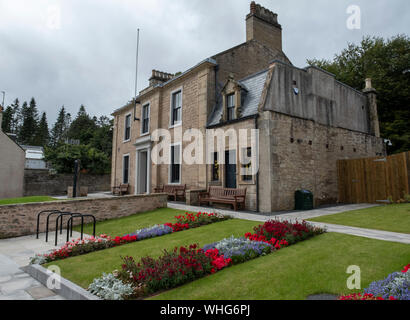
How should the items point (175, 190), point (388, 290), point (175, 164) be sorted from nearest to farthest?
point (388, 290) < point (175, 190) < point (175, 164)

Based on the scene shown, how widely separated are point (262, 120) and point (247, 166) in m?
2.26

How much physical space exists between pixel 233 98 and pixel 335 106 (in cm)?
650

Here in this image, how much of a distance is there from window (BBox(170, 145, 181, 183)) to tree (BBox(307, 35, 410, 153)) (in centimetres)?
1771

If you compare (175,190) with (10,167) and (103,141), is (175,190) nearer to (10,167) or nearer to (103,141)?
(10,167)

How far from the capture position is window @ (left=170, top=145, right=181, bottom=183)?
16.8m

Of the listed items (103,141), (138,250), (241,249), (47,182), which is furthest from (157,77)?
(103,141)

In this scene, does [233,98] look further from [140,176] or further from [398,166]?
[140,176]

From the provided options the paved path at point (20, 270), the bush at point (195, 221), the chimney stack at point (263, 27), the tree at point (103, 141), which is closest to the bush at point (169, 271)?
the paved path at point (20, 270)

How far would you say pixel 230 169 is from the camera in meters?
13.4

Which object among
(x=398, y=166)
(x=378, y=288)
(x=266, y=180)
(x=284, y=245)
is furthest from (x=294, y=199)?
(x=378, y=288)

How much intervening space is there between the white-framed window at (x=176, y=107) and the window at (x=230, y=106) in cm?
426

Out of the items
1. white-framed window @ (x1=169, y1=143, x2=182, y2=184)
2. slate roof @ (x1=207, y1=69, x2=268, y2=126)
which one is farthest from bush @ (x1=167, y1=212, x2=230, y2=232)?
white-framed window @ (x1=169, y1=143, x2=182, y2=184)

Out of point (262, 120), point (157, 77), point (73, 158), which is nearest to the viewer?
point (262, 120)
